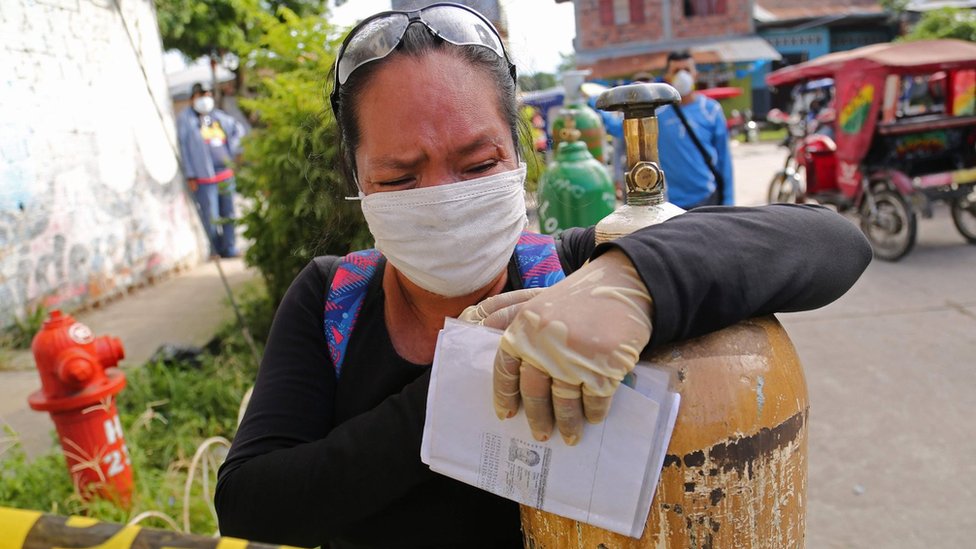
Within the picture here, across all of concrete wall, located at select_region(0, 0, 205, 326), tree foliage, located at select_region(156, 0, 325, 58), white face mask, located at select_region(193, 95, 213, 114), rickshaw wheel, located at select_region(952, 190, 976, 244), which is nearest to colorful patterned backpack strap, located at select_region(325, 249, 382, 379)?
concrete wall, located at select_region(0, 0, 205, 326)

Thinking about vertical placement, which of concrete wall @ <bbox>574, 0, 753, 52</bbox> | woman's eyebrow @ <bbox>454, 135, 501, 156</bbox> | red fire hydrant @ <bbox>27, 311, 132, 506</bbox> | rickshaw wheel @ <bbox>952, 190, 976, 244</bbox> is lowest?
rickshaw wheel @ <bbox>952, 190, 976, 244</bbox>

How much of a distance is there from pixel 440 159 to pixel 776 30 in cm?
2723

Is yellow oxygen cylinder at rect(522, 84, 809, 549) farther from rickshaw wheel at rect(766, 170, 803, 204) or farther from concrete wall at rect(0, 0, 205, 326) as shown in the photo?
rickshaw wheel at rect(766, 170, 803, 204)

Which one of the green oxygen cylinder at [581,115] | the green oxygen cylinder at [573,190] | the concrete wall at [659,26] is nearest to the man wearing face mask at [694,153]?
the green oxygen cylinder at [581,115]

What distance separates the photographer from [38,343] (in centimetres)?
265

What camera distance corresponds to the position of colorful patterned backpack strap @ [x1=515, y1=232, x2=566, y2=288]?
3.98 ft

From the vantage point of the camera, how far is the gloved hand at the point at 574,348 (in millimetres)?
664

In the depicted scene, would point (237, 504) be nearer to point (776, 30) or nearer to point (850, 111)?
point (850, 111)

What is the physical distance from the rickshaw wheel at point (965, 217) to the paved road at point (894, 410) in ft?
2.64

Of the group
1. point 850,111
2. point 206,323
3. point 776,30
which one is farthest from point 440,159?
point 776,30

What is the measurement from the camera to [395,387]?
1.16m

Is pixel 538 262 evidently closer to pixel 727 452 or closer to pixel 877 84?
pixel 727 452

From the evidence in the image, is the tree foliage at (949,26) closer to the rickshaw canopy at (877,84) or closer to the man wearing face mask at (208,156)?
the rickshaw canopy at (877,84)

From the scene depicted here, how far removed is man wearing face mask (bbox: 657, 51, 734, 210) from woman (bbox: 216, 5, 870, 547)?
3275 mm
